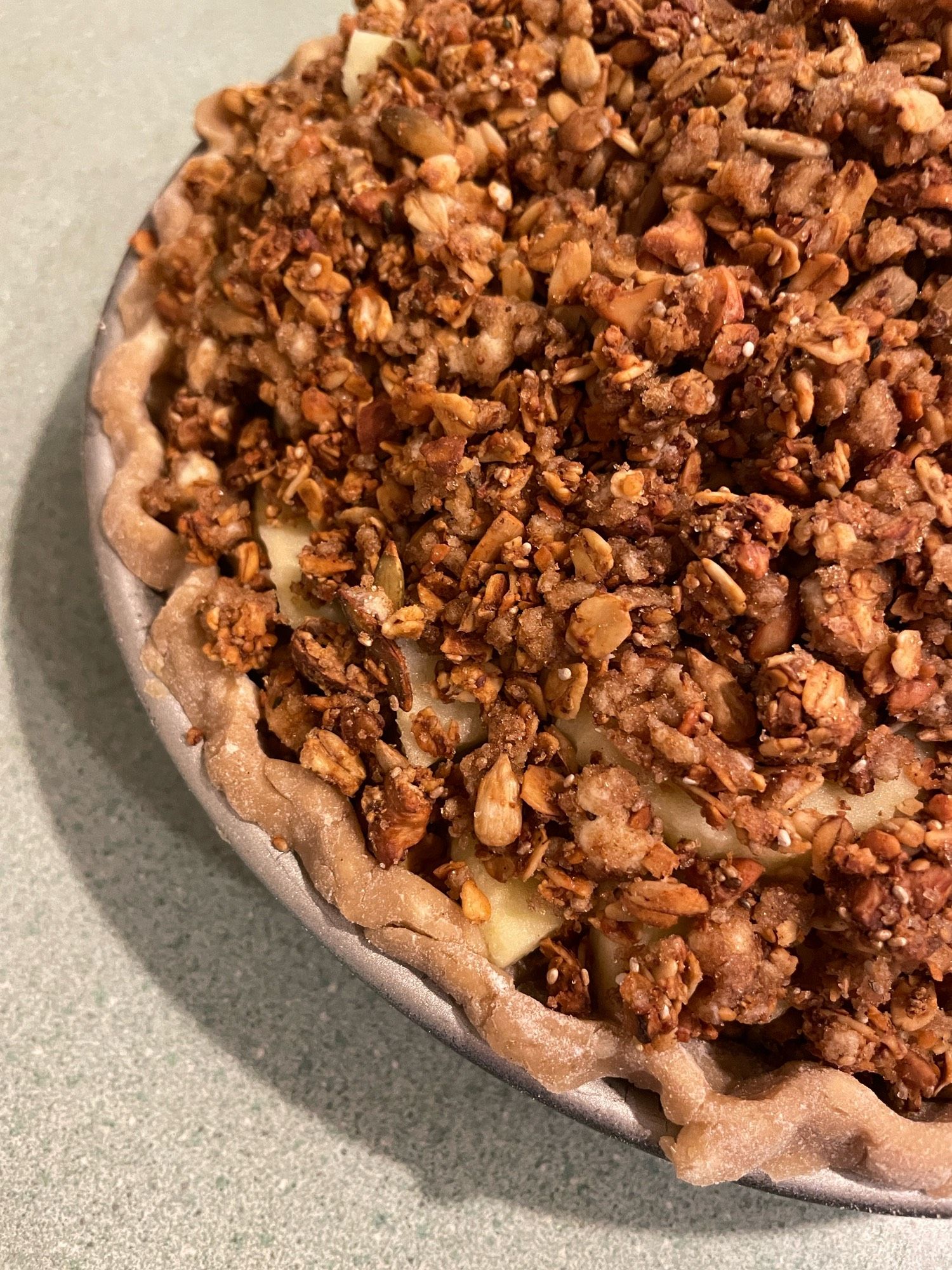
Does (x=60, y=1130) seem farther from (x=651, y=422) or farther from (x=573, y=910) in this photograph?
(x=651, y=422)

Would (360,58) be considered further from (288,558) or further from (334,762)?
(334,762)

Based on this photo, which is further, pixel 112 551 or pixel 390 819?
pixel 112 551

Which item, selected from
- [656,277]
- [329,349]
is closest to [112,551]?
[329,349]

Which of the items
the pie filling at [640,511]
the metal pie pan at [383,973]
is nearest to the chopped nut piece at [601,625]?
the pie filling at [640,511]

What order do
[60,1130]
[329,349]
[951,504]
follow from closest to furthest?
[951,504] < [329,349] < [60,1130]

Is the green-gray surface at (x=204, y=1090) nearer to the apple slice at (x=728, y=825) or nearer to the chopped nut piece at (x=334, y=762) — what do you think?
the chopped nut piece at (x=334, y=762)

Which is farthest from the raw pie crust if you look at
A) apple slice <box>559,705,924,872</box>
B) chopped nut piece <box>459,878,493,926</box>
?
apple slice <box>559,705,924,872</box>
